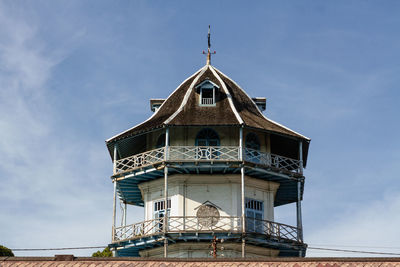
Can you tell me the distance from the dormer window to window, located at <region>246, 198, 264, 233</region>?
573 centimetres

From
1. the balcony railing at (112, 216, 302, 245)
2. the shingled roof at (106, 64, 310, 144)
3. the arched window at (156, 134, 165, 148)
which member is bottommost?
the balcony railing at (112, 216, 302, 245)

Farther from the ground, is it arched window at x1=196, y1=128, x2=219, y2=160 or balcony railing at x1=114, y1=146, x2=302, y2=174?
arched window at x1=196, y1=128, x2=219, y2=160

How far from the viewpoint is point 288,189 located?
44125mm

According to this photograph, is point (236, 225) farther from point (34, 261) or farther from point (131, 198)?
point (34, 261)

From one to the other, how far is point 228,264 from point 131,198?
18.9 m

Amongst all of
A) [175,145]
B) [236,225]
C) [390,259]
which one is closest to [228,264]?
[390,259]

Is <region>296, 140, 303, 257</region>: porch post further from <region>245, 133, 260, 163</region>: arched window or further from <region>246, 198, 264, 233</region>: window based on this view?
<region>245, 133, 260, 163</region>: arched window

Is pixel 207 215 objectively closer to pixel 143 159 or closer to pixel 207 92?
pixel 143 159

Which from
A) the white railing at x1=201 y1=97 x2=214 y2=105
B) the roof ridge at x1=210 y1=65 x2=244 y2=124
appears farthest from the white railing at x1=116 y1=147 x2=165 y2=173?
the roof ridge at x1=210 y1=65 x2=244 y2=124

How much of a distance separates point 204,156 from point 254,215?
389cm

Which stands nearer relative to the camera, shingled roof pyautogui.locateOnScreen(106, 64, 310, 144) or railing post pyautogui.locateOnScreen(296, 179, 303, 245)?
railing post pyautogui.locateOnScreen(296, 179, 303, 245)

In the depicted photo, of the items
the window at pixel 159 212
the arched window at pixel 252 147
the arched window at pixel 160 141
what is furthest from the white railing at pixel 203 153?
the window at pixel 159 212

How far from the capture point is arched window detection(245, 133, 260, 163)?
41625mm

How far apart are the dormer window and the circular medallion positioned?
5.79 meters
